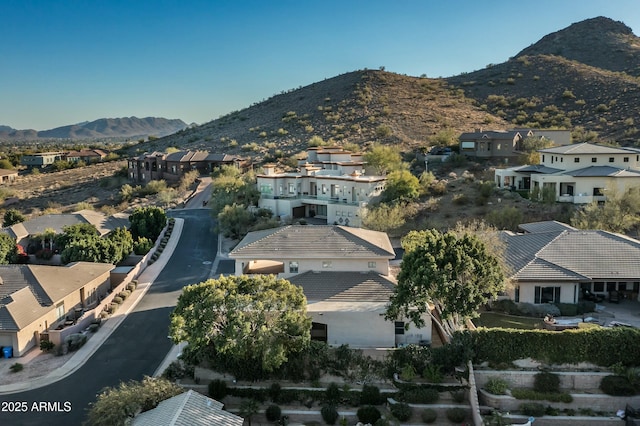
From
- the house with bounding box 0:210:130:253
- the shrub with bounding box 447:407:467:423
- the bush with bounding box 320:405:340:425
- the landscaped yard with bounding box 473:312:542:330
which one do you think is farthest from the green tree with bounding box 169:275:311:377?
the house with bounding box 0:210:130:253

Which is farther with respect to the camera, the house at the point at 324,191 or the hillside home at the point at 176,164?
the hillside home at the point at 176,164

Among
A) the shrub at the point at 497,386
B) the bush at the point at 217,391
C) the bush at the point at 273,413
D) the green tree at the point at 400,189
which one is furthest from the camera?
the green tree at the point at 400,189

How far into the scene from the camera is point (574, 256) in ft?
102

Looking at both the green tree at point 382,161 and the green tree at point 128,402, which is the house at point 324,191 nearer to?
the green tree at point 382,161

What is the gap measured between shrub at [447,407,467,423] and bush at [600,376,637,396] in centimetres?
630

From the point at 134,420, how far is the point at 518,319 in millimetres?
19594

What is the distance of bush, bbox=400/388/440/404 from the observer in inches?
864

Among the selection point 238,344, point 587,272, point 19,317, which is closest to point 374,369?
point 238,344

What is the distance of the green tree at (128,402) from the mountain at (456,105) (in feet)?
204

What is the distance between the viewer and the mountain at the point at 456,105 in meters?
88.6

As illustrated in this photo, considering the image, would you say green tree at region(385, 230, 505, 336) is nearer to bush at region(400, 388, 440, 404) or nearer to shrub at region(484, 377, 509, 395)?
shrub at region(484, 377, 509, 395)

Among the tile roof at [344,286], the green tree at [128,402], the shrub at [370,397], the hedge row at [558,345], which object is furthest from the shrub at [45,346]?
the hedge row at [558,345]

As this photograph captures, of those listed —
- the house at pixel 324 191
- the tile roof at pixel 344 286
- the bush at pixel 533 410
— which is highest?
the house at pixel 324 191

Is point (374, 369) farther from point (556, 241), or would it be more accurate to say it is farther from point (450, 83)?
point (450, 83)
